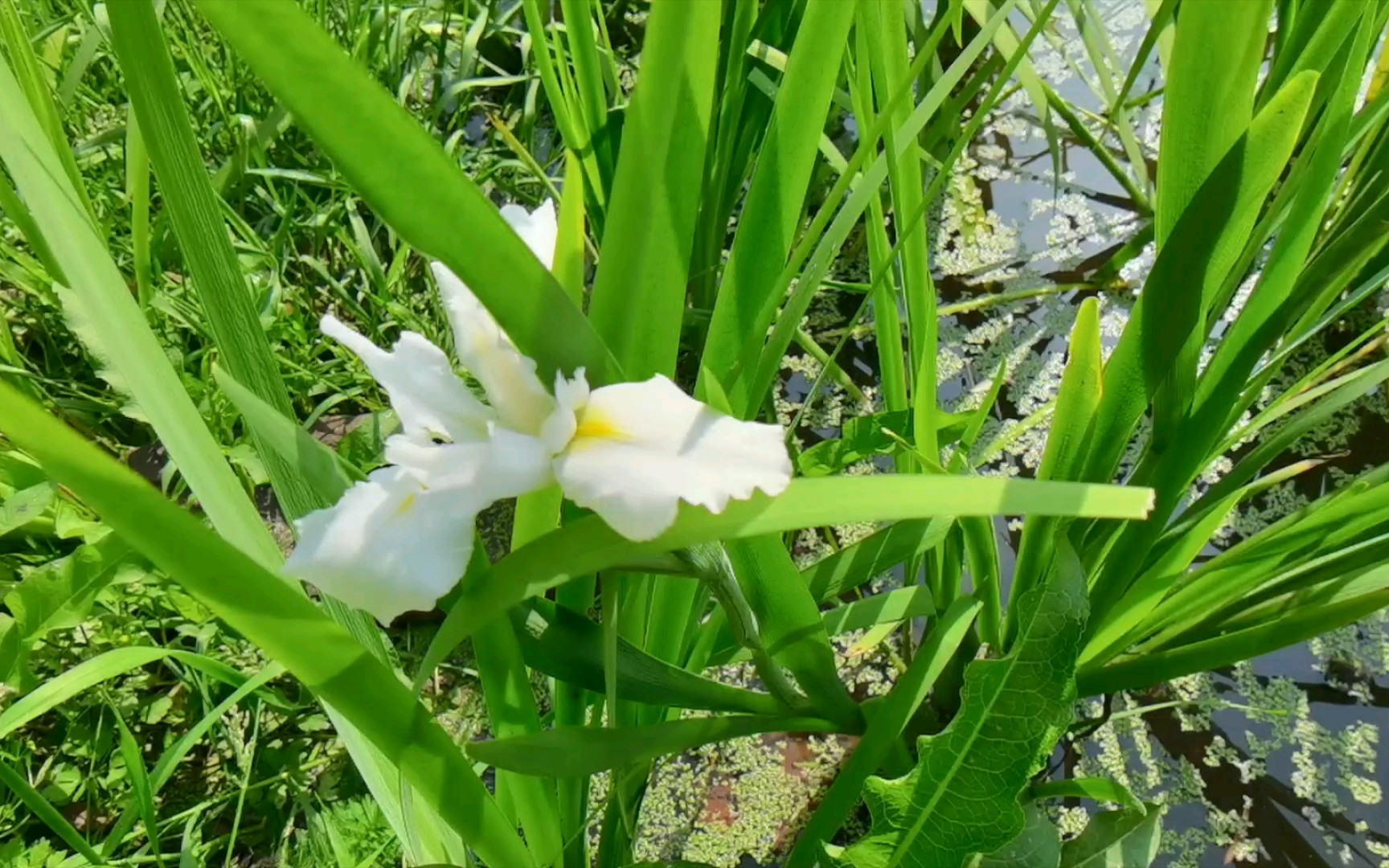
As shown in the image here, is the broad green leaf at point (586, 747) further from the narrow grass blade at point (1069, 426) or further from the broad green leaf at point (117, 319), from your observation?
the narrow grass blade at point (1069, 426)

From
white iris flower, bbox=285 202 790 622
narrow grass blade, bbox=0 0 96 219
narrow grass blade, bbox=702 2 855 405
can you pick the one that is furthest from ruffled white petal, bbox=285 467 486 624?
narrow grass blade, bbox=0 0 96 219

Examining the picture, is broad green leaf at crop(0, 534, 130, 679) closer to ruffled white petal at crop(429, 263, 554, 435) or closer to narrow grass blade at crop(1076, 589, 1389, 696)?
ruffled white petal at crop(429, 263, 554, 435)

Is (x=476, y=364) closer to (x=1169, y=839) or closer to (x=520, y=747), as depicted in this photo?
(x=520, y=747)

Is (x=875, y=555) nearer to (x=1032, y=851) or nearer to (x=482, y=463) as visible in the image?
(x=1032, y=851)

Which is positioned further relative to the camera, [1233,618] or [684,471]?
[1233,618]

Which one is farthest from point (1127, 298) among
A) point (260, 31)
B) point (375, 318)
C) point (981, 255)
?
point (260, 31)

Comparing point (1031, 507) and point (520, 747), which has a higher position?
point (1031, 507)
